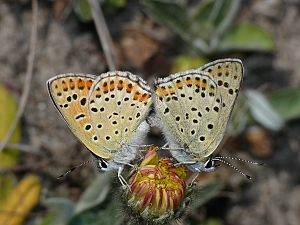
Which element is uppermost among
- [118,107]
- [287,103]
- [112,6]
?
[112,6]

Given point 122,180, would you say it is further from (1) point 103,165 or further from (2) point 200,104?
(2) point 200,104

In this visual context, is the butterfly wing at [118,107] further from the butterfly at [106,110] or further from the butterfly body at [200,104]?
the butterfly body at [200,104]

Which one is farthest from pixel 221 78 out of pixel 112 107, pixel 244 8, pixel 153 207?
pixel 244 8

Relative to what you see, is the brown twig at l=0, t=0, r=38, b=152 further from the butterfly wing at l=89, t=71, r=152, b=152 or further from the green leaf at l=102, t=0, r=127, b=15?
the butterfly wing at l=89, t=71, r=152, b=152

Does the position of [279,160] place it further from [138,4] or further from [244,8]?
[138,4]

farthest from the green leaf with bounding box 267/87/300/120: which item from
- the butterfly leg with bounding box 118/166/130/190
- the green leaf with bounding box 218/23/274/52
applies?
the butterfly leg with bounding box 118/166/130/190

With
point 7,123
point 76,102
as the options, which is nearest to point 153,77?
point 7,123

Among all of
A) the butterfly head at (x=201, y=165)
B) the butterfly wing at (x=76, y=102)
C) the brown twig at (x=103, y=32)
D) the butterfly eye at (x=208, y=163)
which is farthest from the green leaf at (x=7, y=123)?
the butterfly eye at (x=208, y=163)
